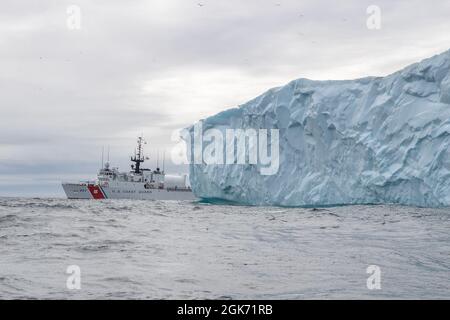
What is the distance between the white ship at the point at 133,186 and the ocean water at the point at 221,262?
41.4m

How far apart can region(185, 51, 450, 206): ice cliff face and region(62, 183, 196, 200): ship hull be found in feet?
59.4

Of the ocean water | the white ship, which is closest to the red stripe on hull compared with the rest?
the white ship

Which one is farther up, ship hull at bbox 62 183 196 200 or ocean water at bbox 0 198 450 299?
ocean water at bbox 0 198 450 299

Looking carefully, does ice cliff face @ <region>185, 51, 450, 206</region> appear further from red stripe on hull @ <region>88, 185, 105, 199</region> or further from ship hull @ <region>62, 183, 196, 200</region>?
red stripe on hull @ <region>88, 185, 105, 199</region>

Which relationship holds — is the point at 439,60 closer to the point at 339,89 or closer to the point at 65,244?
the point at 339,89

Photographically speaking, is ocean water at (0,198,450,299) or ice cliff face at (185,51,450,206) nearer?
ocean water at (0,198,450,299)

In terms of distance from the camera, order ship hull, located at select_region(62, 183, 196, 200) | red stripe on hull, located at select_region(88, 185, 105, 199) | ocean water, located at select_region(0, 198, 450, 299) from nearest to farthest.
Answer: ocean water, located at select_region(0, 198, 450, 299) → red stripe on hull, located at select_region(88, 185, 105, 199) → ship hull, located at select_region(62, 183, 196, 200)

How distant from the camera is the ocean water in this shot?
8164mm

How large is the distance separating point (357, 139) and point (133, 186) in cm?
3173

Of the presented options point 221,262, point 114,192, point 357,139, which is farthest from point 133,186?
point 221,262

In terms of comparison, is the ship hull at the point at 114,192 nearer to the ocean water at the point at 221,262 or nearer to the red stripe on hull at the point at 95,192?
the red stripe on hull at the point at 95,192

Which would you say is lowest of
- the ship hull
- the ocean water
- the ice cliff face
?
the ship hull

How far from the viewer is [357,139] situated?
35688 millimetres

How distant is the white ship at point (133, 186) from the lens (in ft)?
196
